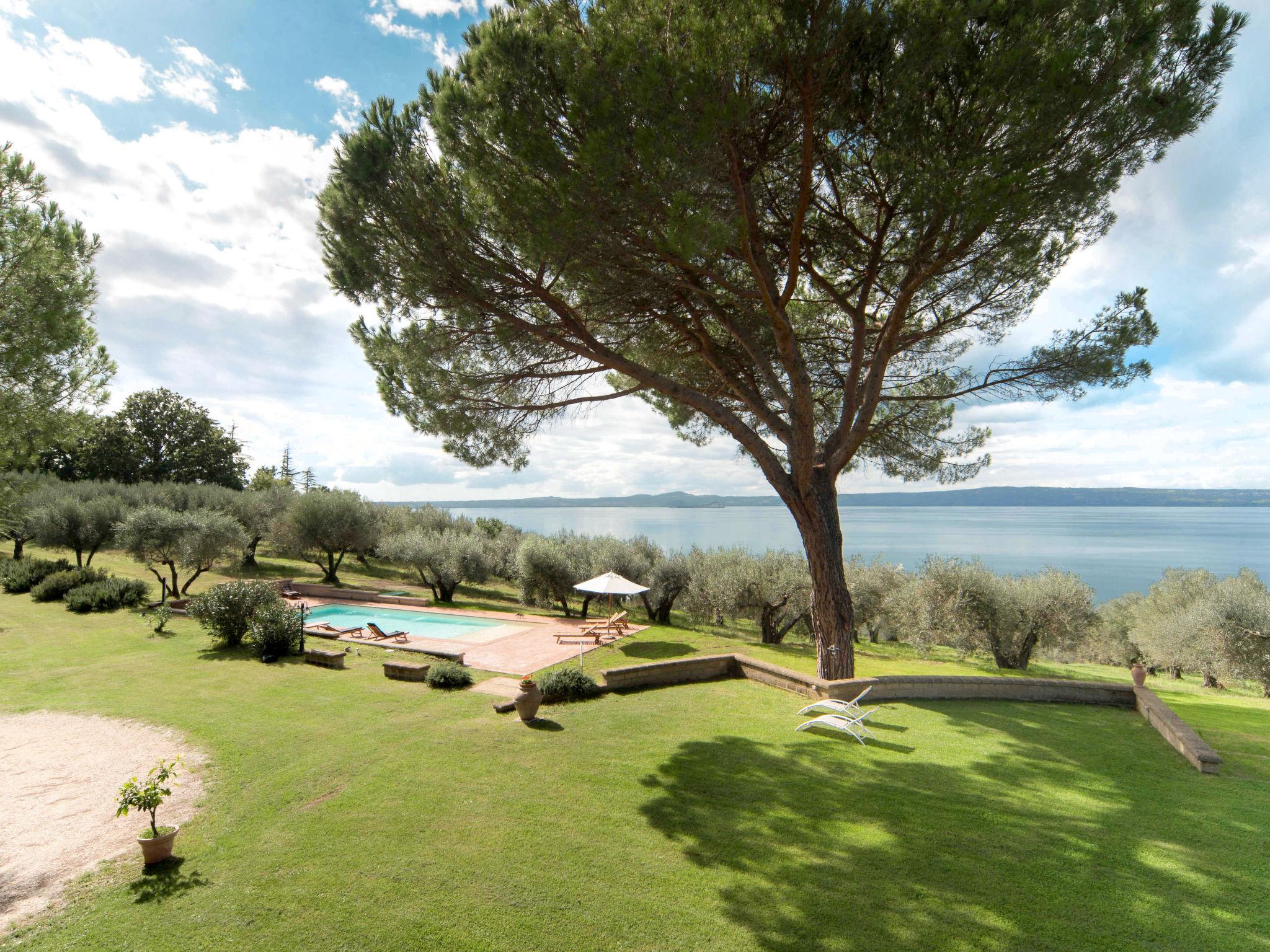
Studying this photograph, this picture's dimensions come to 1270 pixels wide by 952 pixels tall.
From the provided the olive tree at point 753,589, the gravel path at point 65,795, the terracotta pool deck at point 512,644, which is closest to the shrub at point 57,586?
the terracotta pool deck at point 512,644

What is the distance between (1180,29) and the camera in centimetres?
725

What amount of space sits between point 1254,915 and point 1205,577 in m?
34.8

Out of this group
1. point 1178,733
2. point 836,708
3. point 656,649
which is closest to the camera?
point 1178,733

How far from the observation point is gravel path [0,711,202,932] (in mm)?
4977

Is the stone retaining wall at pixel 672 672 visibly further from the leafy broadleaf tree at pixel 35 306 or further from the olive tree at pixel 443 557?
the olive tree at pixel 443 557

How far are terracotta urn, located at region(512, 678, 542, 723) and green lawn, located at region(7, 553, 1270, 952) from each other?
1.08ft

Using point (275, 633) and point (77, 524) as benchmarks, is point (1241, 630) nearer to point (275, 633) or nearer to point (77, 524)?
point (275, 633)

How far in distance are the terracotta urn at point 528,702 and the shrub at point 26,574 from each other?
2034 centimetres

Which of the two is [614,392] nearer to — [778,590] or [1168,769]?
[1168,769]

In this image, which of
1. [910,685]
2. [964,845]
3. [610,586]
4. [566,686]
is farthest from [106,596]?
[964,845]

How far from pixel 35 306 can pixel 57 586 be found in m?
14.2

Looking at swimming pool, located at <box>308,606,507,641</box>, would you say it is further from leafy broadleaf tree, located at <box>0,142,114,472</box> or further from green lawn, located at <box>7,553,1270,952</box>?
leafy broadleaf tree, located at <box>0,142,114,472</box>

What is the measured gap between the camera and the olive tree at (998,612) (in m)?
19.9

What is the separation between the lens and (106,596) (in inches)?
677
